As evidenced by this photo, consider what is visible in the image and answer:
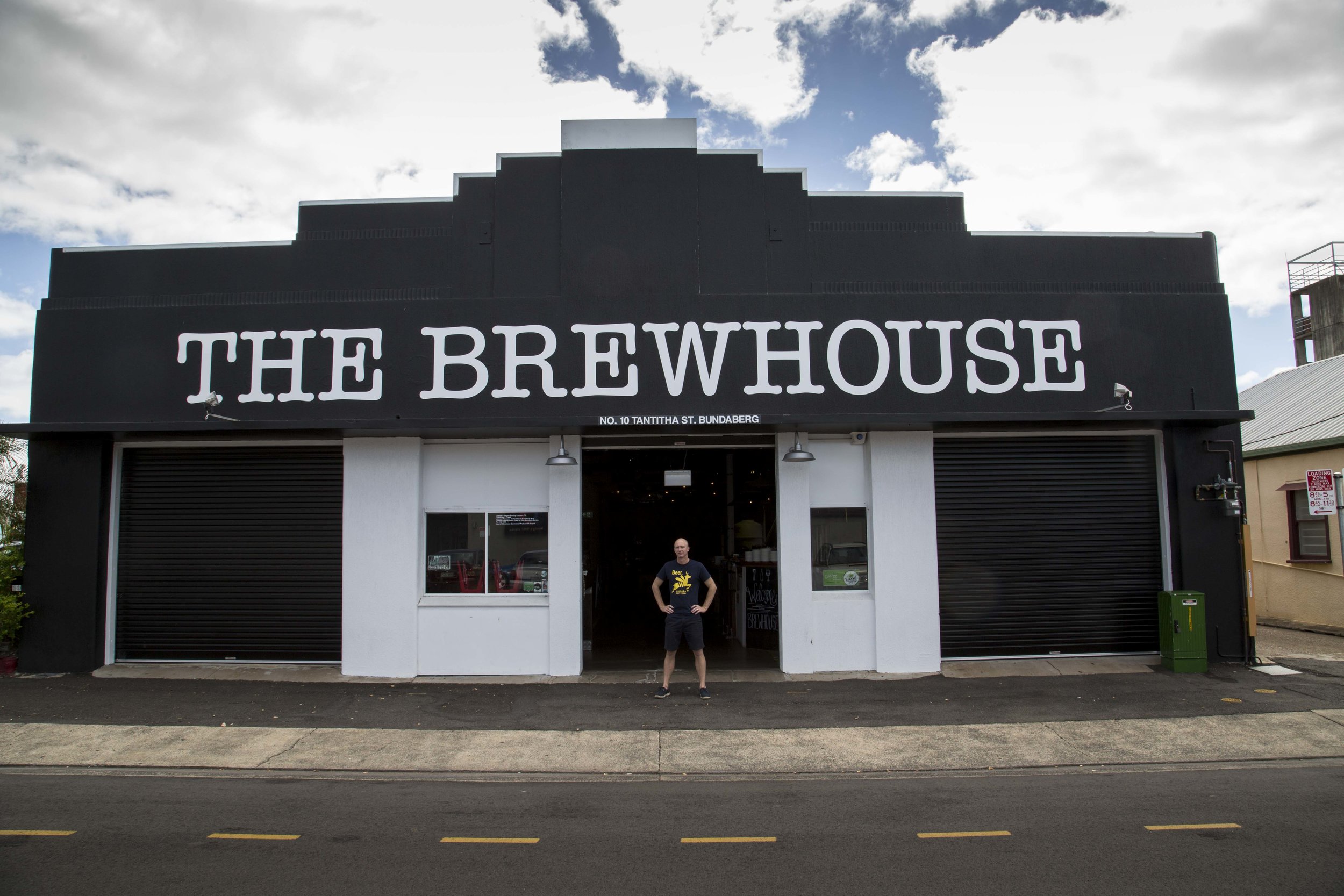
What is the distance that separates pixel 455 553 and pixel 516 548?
87 centimetres

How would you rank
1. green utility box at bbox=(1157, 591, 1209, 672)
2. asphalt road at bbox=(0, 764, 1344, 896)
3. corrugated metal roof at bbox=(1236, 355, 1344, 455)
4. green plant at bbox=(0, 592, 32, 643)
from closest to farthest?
asphalt road at bbox=(0, 764, 1344, 896)
green utility box at bbox=(1157, 591, 1209, 672)
green plant at bbox=(0, 592, 32, 643)
corrugated metal roof at bbox=(1236, 355, 1344, 455)

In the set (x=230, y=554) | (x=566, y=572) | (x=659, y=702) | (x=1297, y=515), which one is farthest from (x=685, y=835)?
(x=1297, y=515)

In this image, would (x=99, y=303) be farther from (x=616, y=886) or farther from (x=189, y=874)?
(x=616, y=886)

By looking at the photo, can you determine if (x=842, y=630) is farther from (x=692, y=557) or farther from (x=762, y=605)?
(x=692, y=557)

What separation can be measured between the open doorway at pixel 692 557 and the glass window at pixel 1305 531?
10471 mm

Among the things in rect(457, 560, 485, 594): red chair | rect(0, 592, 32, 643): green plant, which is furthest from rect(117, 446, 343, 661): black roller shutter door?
rect(457, 560, 485, 594): red chair

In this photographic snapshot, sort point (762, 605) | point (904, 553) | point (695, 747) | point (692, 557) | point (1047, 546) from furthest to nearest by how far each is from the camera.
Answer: point (692, 557)
point (762, 605)
point (1047, 546)
point (904, 553)
point (695, 747)

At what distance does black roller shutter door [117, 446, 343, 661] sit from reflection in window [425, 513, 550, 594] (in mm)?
1502

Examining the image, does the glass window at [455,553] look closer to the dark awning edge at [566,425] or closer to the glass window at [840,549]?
the dark awning edge at [566,425]

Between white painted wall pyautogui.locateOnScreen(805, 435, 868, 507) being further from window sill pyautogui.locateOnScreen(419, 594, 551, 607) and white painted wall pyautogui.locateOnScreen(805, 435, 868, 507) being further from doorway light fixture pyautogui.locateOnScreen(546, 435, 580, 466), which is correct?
window sill pyautogui.locateOnScreen(419, 594, 551, 607)

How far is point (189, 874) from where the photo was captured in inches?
200

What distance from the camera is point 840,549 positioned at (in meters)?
11.1

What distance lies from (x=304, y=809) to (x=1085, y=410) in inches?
414

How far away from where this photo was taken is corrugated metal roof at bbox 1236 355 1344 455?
50.0 ft
